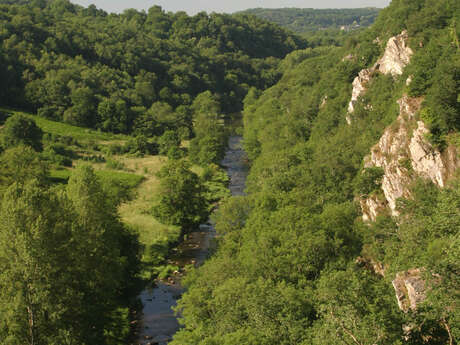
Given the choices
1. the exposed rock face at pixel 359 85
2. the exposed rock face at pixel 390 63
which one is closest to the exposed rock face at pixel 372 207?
the exposed rock face at pixel 390 63

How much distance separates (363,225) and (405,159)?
9.62 meters

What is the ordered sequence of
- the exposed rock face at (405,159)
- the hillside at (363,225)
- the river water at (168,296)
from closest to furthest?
the hillside at (363,225)
the exposed rock face at (405,159)
the river water at (168,296)

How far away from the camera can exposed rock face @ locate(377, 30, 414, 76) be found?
264ft

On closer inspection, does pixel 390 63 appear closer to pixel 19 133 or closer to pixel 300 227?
pixel 300 227

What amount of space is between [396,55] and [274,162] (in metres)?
28.6

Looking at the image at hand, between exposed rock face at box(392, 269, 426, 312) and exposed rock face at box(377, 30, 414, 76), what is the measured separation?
48682 millimetres

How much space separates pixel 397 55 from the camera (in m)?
82.4

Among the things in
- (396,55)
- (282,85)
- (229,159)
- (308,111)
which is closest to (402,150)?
(396,55)

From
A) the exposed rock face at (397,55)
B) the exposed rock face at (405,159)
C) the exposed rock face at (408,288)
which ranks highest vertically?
the exposed rock face at (397,55)

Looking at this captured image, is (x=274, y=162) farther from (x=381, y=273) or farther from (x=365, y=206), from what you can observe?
(x=381, y=273)

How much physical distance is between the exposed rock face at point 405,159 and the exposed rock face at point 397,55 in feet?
59.3

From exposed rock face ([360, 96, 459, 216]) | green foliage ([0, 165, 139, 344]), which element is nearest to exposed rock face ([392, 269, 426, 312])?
exposed rock face ([360, 96, 459, 216])

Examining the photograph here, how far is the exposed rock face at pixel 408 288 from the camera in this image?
123 ft

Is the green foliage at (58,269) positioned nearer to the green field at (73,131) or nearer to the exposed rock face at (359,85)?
the exposed rock face at (359,85)
